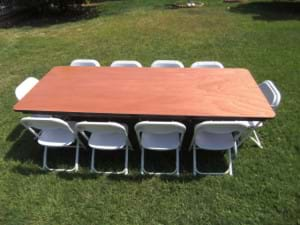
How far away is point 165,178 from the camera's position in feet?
Answer: 13.3

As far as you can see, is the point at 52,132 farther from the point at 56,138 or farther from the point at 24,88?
the point at 24,88

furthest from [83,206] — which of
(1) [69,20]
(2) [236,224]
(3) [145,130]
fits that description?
(1) [69,20]

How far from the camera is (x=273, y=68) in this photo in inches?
272

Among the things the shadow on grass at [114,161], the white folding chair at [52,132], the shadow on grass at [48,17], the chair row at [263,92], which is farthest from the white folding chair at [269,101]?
the shadow on grass at [48,17]

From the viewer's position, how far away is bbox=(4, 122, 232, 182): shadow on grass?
13.5 feet

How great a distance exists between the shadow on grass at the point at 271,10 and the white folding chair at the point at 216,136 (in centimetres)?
735

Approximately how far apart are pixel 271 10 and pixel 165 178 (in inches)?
359

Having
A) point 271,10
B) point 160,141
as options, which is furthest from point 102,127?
point 271,10

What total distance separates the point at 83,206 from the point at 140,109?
1.28m

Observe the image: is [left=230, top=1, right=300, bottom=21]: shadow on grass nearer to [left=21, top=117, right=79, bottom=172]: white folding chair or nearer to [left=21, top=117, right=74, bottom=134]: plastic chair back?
[left=21, top=117, right=79, bottom=172]: white folding chair

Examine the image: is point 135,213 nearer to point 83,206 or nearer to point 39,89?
point 83,206

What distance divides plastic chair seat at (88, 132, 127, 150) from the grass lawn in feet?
1.33

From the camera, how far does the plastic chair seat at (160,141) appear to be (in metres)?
3.93

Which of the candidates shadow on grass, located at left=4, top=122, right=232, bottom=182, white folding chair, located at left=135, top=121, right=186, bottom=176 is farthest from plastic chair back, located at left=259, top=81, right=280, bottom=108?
white folding chair, located at left=135, top=121, right=186, bottom=176
